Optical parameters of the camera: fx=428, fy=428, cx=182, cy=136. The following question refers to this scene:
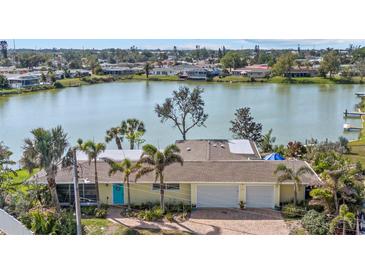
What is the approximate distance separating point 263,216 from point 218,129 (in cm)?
1335

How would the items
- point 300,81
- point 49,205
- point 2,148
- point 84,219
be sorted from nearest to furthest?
point 84,219 < point 49,205 < point 2,148 < point 300,81

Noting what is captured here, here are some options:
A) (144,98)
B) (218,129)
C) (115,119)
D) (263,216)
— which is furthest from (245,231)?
(144,98)

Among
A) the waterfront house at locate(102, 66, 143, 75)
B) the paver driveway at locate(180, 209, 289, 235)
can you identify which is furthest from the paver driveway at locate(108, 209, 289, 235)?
the waterfront house at locate(102, 66, 143, 75)

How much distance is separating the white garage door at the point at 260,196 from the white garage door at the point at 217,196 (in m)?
0.32

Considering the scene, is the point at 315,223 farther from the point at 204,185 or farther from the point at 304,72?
the point at 304,72

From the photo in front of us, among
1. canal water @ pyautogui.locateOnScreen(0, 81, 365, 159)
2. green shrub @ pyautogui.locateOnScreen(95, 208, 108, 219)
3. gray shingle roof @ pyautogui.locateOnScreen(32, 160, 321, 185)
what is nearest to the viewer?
green shrub @ pyautogui.locateOnScreen(95, 208, 108, 219)

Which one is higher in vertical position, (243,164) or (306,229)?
(243,164)

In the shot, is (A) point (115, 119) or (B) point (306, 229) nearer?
(B) point (306, 229)

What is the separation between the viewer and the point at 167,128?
23.1 metres

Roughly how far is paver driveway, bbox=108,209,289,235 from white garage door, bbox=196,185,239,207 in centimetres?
23

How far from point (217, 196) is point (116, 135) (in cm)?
574

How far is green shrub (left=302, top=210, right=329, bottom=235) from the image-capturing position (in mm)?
8648

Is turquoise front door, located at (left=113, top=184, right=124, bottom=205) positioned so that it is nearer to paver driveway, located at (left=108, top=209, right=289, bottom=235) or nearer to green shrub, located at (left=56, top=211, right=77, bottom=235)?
paver driveway, located at (left=108, top=209, right=289, bottom=235)

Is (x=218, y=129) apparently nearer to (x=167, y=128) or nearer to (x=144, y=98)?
(x=167, y=128)
